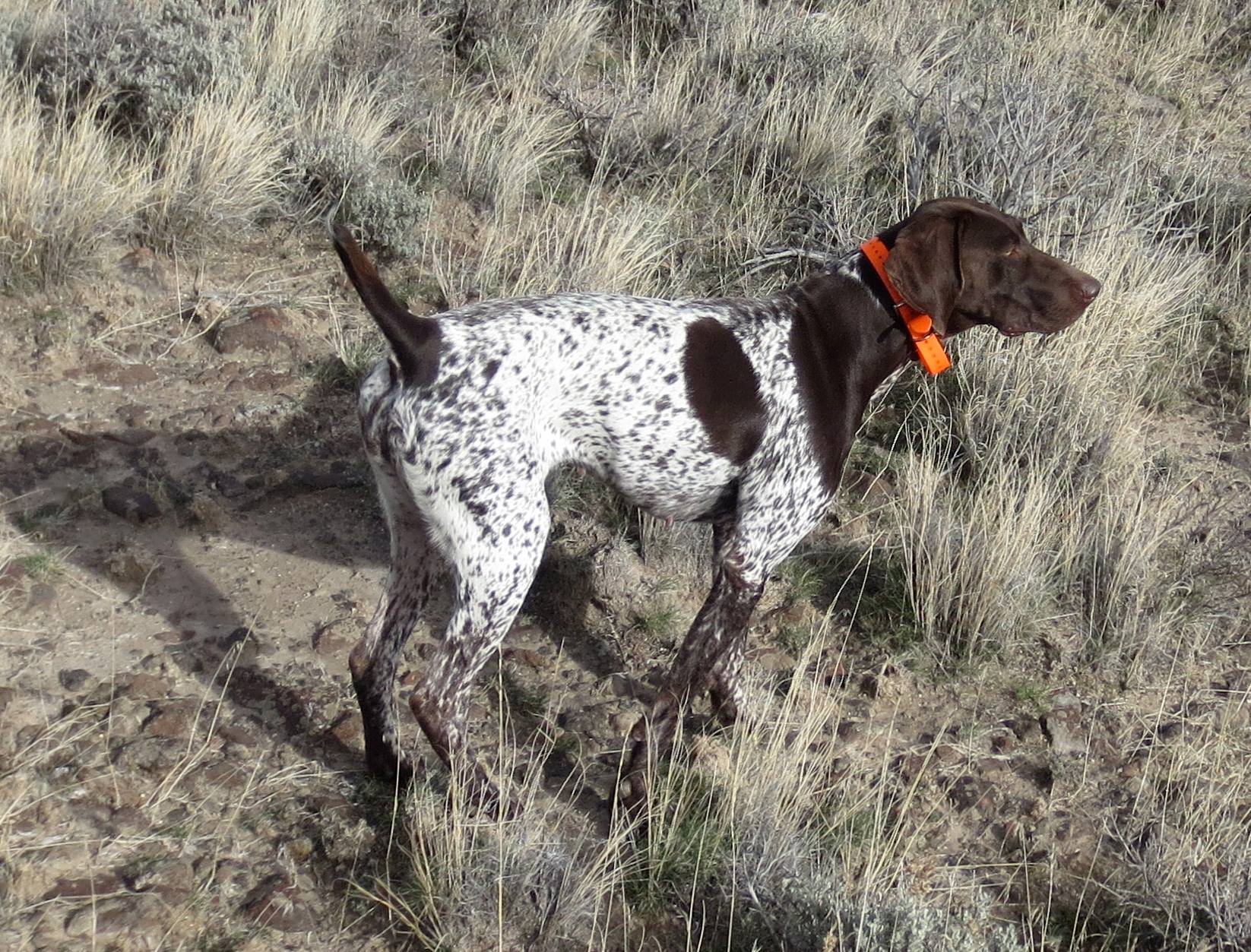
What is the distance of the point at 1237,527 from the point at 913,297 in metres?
2.06

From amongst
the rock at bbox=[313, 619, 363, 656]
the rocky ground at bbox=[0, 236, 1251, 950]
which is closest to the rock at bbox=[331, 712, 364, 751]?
the rocky ground at bbox=[0, 236, 1251, 950]

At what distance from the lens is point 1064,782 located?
11.9 feet

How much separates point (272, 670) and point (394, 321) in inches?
51.3

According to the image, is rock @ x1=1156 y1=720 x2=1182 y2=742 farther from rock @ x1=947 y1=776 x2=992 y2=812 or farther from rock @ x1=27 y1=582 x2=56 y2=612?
rock @ x1=27 y1=582 x2=56 y2=612

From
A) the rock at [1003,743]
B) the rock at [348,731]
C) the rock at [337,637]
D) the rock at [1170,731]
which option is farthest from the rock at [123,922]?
the rock at [1170,731]

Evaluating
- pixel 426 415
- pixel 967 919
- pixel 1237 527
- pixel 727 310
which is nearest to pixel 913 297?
pixel 727 310

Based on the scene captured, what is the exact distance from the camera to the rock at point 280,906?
9.61 feet

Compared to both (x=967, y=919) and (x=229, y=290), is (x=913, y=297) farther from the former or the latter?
(x=229, y=290)

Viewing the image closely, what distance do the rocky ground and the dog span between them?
37cm

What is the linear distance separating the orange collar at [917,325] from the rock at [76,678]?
2.46m

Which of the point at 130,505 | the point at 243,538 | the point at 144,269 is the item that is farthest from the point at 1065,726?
the point at 144,269

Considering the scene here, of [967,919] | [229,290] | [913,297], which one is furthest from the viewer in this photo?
[229,290]

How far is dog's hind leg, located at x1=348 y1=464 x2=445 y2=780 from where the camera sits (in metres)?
3.29

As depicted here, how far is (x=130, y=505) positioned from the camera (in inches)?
164
